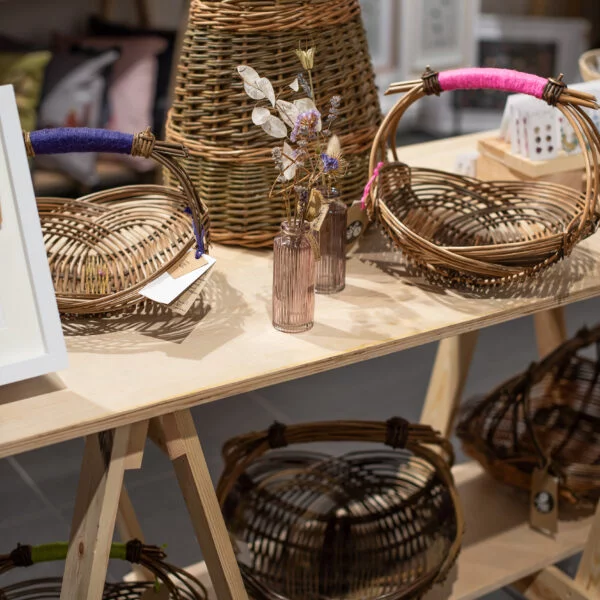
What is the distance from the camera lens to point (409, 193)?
60.3 inches

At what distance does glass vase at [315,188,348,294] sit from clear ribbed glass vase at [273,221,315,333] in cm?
11

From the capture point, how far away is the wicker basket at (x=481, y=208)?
4.22 ft

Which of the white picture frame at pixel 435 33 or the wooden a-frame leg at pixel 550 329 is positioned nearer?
the wooden a-frame leg at pixel 550 329

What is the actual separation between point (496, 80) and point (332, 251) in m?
0.35

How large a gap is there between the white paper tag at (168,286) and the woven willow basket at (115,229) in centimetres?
1

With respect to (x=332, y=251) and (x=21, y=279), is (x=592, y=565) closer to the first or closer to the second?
(x=332, y=251)

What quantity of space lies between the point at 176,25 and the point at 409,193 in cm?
289

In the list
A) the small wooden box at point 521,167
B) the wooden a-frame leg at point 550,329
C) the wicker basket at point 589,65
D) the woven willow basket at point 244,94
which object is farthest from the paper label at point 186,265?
the wooden a-frame leg at point 550,329

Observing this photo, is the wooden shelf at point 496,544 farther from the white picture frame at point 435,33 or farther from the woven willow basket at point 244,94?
the white picture frame at point 435,33

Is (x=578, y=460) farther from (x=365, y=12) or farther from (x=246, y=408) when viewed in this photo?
(x=365, y=12)

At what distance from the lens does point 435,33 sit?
16.0 feet

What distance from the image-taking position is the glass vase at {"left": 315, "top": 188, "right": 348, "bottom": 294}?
52.6 inches

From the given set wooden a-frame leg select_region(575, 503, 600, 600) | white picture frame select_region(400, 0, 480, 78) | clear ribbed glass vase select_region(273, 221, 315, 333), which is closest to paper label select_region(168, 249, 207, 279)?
clear ribbed glass vase select_region(273, 221, 315, 333)

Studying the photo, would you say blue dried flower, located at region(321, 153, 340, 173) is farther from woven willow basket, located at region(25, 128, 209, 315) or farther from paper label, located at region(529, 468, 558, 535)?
paper label, located at region(529, 468, 558, 535)
